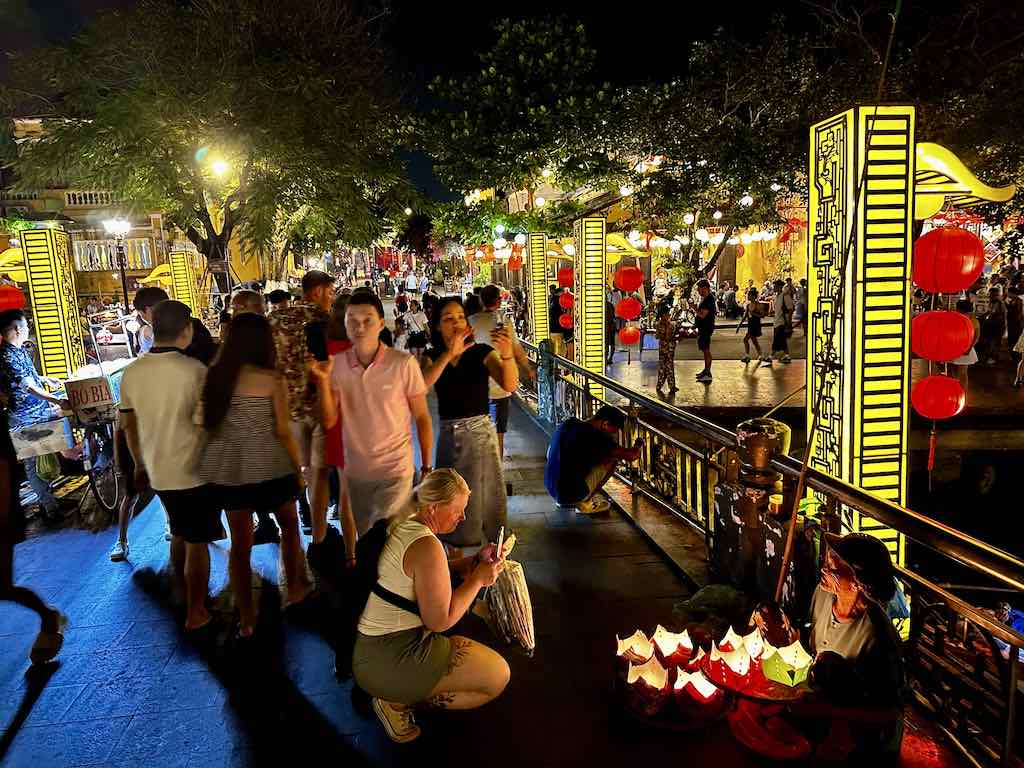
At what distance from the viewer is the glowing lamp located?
3359 millimetres

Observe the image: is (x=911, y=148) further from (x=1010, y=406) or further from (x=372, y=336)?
(x=1010, y=406)

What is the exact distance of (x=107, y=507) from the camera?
6789mm

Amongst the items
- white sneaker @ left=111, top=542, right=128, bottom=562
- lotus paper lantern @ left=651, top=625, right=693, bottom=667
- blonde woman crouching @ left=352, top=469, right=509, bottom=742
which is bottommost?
white sneaker @ left=111, top=542, right=128, bottom=562

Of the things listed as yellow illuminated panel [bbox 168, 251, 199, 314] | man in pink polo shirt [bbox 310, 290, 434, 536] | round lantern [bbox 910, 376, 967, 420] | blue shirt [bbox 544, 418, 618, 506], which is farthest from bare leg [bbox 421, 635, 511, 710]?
yellow illuminated panel [bbox 168, 251, 199, 314]

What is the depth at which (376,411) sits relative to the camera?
4.19 m

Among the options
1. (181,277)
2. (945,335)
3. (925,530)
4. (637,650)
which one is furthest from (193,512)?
(181,277)

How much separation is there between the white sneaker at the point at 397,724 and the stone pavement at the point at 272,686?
1.8 inches

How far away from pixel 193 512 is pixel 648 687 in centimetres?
268

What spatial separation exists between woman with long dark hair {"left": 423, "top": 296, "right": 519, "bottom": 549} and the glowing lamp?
1.62 meters

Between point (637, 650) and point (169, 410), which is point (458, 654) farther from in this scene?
point (169, 410)

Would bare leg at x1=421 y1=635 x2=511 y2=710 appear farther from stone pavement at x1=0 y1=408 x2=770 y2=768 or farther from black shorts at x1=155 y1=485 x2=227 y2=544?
black shorts at x1=155 y1=485 x2=227 y2=544

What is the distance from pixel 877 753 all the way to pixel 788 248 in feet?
98.7

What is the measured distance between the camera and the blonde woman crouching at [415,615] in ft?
9.58

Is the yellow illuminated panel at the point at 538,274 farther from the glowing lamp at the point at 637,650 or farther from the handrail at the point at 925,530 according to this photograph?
the glowing lamp at the point at 637,650
